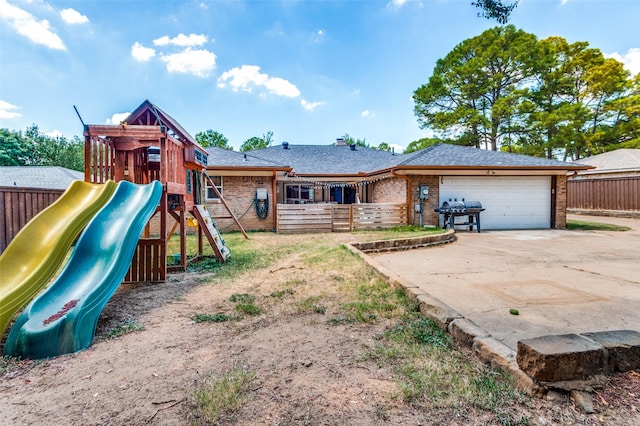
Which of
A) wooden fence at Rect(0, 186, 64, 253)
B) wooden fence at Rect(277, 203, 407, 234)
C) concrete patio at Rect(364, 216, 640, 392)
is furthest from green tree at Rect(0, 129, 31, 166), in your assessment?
concrete patio at Rect(364, 216, 640, 392)

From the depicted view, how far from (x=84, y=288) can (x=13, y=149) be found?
38.1 metres

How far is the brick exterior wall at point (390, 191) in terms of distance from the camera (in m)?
12.9

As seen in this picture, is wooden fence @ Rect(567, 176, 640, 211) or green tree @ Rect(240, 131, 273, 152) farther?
green tree @ Rect(240, 131, 273, 152)

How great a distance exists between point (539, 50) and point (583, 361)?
29.7 m

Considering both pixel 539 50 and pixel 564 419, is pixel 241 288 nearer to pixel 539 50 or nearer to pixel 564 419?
pixel 564 419

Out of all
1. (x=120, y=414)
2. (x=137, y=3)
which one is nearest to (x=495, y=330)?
(x=120, y=414)

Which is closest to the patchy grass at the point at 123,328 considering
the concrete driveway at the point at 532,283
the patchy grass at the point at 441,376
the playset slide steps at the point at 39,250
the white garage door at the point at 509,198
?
the playset slide steps at the point at 39,250

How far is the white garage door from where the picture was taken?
12.6m

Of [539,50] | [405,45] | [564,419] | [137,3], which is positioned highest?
[539,50]

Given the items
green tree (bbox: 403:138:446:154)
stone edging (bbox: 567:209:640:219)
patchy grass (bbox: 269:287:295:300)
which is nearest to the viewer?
patchy grass (bbox: 269:287:295:300)

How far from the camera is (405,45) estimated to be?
12633mm

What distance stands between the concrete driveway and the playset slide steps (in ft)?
14.3

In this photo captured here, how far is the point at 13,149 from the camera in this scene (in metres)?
29.4

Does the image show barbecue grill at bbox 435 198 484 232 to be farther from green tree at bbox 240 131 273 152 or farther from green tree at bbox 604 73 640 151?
green tree at bbox 240 131 273 152
